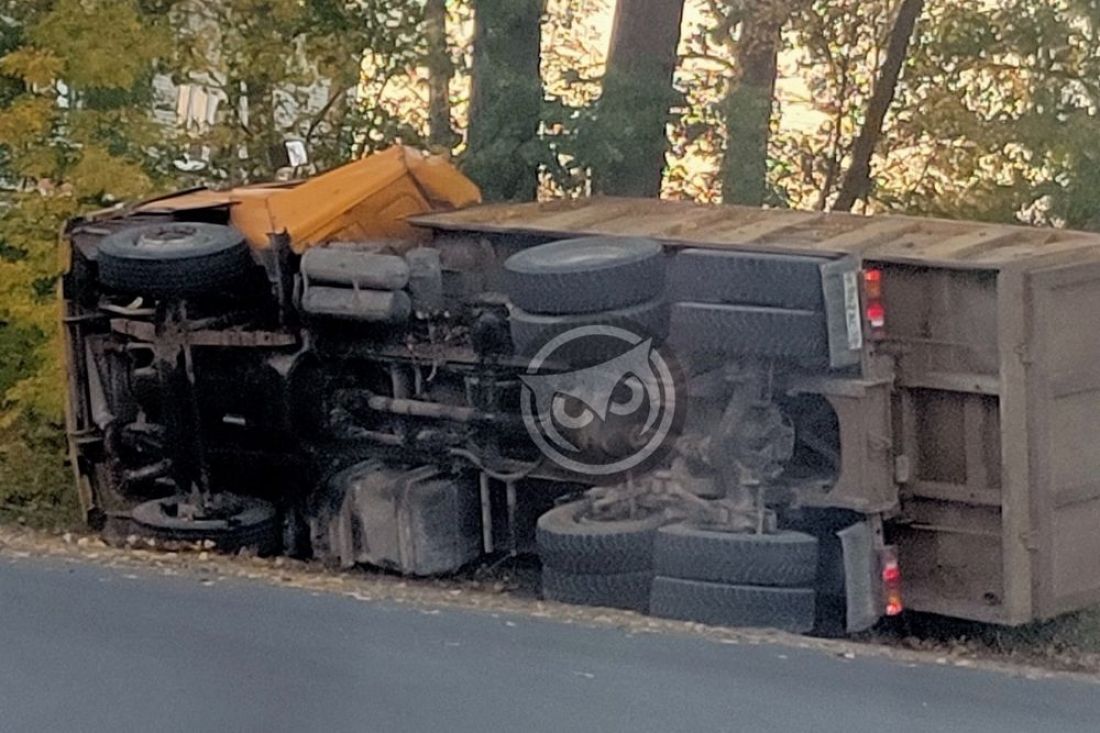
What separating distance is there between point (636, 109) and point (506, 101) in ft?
3.22

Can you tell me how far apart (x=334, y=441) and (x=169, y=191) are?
359cm

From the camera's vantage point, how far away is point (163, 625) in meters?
7.57

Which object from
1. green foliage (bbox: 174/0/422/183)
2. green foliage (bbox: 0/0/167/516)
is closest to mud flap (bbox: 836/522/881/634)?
green foliage (bbox: 0/0/167/516)

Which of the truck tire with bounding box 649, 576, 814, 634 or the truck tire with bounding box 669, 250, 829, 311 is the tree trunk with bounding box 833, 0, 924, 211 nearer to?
the truck tire with bounding box 669, 250, 829, 311

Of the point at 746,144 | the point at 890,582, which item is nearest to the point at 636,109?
the point at 746,144

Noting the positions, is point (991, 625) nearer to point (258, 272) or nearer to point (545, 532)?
point (545, 532)

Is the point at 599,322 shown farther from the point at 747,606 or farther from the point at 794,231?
the point at 747,606

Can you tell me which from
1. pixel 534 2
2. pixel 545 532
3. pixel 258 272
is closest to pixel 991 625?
pixel 545 532

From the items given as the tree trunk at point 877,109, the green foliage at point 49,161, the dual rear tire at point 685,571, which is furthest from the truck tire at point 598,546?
the tree trunk at point 877,109

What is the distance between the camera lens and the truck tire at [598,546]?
9.06 metres

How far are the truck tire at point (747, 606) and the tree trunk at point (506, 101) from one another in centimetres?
534

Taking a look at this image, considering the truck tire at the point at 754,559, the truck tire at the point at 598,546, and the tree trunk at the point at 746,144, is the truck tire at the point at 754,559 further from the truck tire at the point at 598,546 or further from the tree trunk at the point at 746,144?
the tree trunk at the point at 746,144

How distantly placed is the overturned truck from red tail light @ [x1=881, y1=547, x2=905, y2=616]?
2 centimetres

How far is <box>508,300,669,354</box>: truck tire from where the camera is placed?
9.07 m
